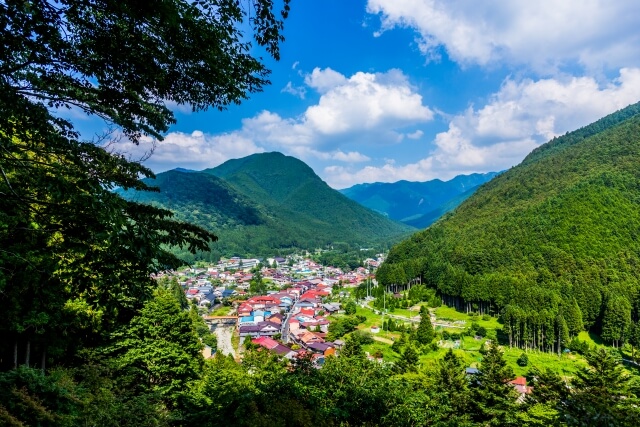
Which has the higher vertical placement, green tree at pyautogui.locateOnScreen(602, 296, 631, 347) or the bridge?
green tree at pyautogui.locateOnScreen(602, 296, 631, 347)

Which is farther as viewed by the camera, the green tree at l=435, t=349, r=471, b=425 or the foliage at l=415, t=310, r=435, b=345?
the foliage at l=415, t=310, r=435, b=345

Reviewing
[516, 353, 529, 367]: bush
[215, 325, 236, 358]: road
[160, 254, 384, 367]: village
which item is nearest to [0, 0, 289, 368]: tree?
[160, 254, 384, 367]: village

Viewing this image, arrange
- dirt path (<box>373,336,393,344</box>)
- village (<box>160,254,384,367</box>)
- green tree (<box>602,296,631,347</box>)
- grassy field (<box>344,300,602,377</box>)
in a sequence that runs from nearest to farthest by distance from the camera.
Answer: grassy field (<box>344,300,602,377</box>) < green tree (<box>602,296,631,347</box>) < dirt path (<box>373,336,393,344</box>) < village (<box>160,254,384,367</box>)

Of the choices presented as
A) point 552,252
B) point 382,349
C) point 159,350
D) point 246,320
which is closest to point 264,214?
point 246,320

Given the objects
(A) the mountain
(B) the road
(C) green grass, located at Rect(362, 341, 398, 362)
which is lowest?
(B) the road

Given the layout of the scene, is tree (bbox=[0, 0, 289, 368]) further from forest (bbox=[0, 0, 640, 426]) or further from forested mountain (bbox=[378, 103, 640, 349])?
forested mountain (bbox=[378, 103, 640, 349])

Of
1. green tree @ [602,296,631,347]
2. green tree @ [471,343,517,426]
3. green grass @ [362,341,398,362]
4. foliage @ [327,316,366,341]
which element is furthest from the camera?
foliage @ [327,316,366,341]

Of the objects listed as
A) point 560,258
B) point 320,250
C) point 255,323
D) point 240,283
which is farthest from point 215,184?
point 560,258

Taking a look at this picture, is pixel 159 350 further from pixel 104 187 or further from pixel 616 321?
pixel 616 321
